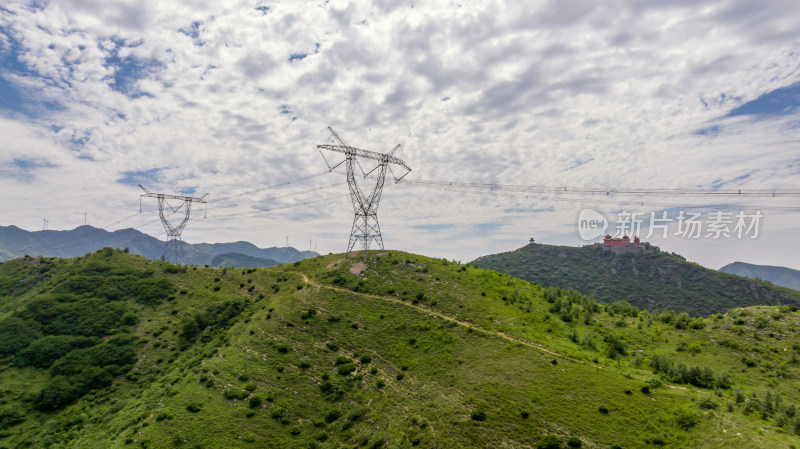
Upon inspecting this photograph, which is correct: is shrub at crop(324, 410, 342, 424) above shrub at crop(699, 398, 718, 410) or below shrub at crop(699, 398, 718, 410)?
below

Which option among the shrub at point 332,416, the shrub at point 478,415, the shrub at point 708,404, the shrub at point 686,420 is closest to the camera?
the shrub at point 686,420

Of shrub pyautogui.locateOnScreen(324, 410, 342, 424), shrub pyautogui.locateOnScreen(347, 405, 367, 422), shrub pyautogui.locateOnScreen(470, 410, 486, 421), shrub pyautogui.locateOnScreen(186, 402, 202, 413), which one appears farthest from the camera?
shrub pyautogui.locateOnScreen(324, 410, 342, 424)

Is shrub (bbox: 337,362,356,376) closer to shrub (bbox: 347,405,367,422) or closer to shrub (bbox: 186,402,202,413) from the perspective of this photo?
shrub (bbox: 347,405,367,422)

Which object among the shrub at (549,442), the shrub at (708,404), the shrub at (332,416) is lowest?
the shrub at (332,416)

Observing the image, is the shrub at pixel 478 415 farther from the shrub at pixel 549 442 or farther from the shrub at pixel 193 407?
the shrub at pixel 193 407

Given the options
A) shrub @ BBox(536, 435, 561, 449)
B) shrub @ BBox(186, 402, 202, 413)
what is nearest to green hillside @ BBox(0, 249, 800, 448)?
→ shrub @ BBox(186, 402, 202, 413)

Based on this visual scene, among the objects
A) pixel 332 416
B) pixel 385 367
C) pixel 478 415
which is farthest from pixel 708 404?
pixel 332 416

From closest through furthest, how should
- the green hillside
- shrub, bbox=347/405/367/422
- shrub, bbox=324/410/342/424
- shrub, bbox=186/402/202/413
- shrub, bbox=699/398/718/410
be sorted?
1. shrub, bbox=699/398/718/410
2. the green hillside
3. shrub, bbox=186/402/202/413
4. shrub, bbox=347/405/367/422
5. shrub, bbox=324/410/342/424

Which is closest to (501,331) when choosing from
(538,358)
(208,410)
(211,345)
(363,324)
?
(538,358)

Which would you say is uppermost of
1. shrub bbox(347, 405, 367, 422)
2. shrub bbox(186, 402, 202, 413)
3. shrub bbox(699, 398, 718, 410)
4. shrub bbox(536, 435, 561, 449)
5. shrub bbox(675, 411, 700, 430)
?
shrub bbox(699, 398, 718, 410)

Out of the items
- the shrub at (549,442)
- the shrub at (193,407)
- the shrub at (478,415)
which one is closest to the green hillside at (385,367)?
the shrub at (193,407)
